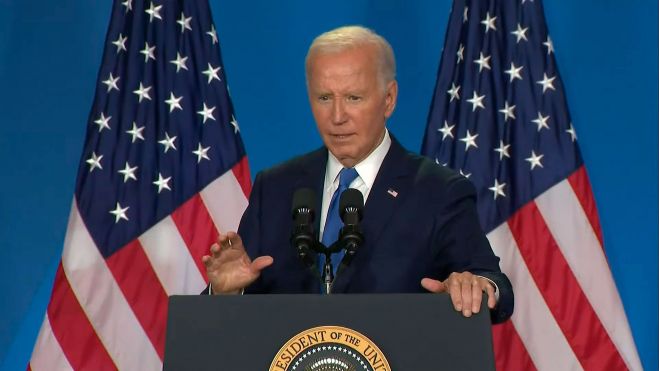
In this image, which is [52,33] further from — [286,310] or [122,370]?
[286,310]

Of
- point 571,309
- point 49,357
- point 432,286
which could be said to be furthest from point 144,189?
point 432,286

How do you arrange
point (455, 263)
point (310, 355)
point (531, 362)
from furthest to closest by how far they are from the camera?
1. point (531, 362)
2. point (455, 263)
3. point (310, 355)

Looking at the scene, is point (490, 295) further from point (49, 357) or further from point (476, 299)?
point (49, 357)

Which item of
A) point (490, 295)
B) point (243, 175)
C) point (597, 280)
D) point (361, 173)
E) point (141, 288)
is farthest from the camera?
point (243, 175)

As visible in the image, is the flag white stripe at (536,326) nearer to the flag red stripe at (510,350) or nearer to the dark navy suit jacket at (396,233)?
the flag red stripe at (510,350)

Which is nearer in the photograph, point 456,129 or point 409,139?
point 456,129

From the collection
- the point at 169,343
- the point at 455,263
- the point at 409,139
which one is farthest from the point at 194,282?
the point at 169,343

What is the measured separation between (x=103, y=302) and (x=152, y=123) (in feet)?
2.37

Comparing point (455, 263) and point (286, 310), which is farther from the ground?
point (455, 263)

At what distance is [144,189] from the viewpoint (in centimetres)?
356

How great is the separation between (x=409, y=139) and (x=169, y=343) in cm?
253

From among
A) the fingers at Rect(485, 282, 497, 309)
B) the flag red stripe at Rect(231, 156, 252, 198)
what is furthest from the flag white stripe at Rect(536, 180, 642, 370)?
Result: the fingers at Rect(485, 282, 497, 309)

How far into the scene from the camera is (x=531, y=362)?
136 inches

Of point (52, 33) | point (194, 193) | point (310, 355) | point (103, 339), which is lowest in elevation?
point (310, 355)
